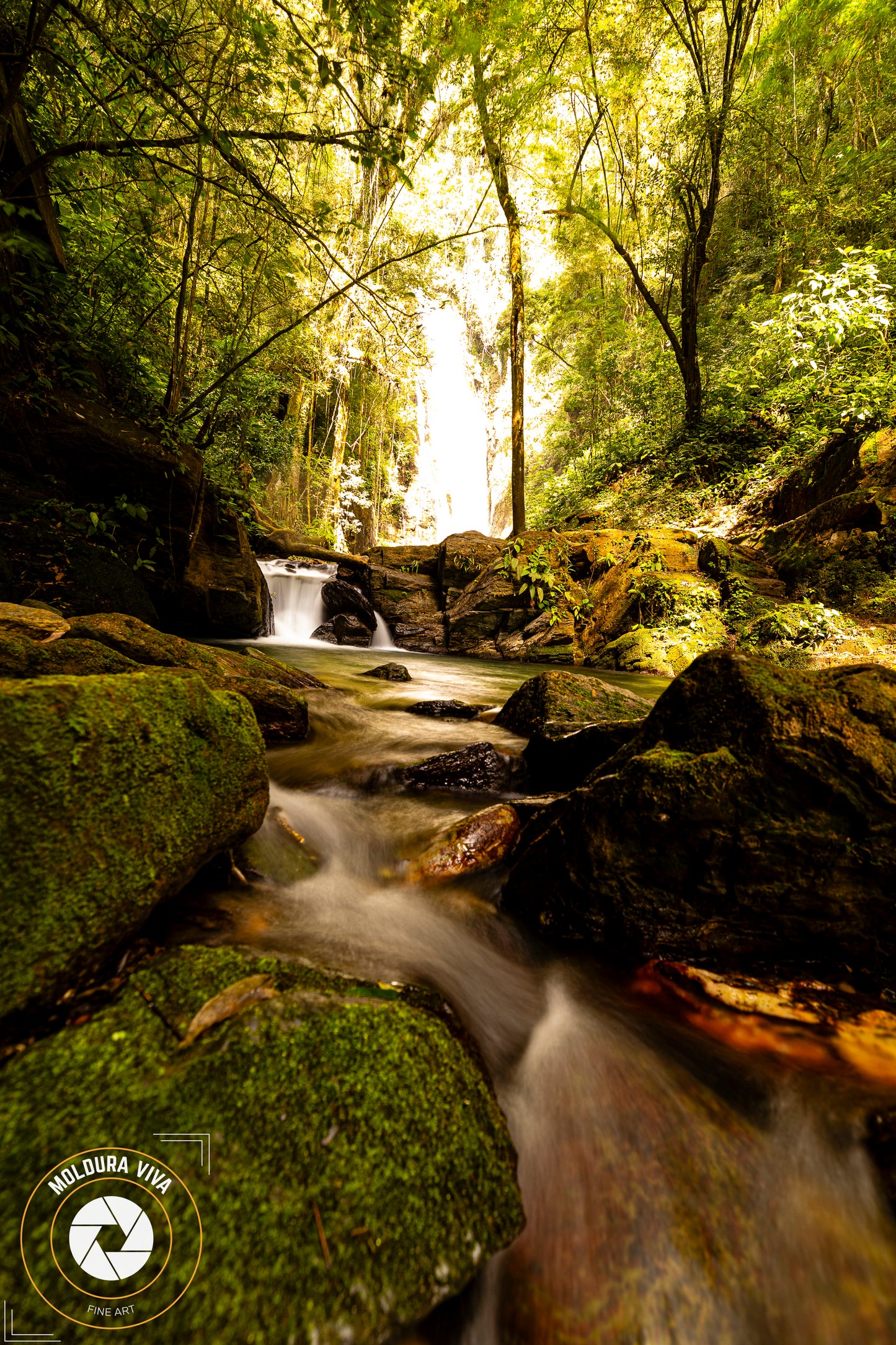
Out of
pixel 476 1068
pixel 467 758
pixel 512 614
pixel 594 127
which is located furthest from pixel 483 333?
pixel 476 1068

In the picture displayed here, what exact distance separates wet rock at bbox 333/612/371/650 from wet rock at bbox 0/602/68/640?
30.7 ft

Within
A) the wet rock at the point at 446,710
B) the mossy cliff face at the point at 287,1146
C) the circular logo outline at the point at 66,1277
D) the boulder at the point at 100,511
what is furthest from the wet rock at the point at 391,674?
the circular logo outline at the point at 66,1277

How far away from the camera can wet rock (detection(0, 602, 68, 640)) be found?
138 inches

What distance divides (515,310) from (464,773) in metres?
13.0

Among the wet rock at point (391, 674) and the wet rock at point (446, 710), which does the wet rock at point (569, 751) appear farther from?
the wet rock at point (391, 674)

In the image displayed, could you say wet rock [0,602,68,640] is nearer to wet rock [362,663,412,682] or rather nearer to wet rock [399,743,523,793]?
wet rock [399,743,523,793]

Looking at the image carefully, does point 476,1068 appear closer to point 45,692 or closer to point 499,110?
point 45,692

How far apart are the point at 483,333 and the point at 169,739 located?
42369 mm

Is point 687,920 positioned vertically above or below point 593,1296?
above

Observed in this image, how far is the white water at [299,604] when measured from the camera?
41.9 feet

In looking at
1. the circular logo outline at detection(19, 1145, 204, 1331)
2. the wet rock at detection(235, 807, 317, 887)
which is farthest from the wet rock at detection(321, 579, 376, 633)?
the circular logo outline at detection(19, 1145, 204, 1331)

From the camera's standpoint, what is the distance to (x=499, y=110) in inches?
415

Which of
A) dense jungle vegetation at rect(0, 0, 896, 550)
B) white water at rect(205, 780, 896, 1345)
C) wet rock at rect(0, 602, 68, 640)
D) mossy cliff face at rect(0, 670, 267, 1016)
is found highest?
dense jungle vegetation at rect(0, 0, 896, 550)

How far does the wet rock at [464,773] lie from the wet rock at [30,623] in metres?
2.78
